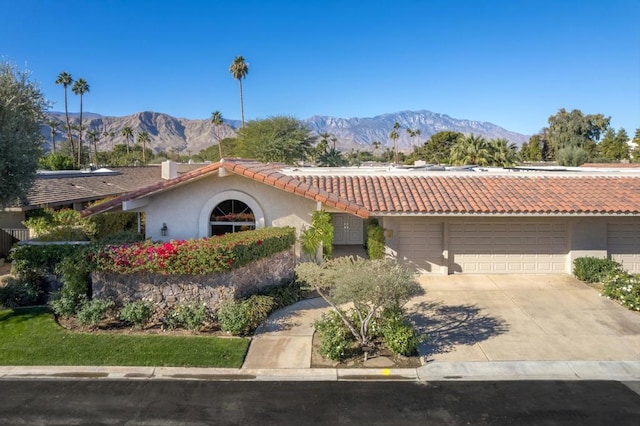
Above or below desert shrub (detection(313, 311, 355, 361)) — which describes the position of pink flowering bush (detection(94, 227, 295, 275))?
above

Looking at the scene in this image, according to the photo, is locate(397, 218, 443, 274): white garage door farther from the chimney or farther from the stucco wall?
the chimney

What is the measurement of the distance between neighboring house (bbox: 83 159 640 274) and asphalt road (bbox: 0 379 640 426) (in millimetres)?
7640

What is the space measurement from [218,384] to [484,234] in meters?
12.6

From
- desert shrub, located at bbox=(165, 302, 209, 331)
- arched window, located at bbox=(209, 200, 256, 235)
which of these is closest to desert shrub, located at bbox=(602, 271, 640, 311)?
arched window, located at bbox=(209, 200, 256, 235)

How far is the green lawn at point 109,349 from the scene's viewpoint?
1081 centimetres

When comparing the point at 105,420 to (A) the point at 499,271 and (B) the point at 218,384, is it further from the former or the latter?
(A) the point at 499,271

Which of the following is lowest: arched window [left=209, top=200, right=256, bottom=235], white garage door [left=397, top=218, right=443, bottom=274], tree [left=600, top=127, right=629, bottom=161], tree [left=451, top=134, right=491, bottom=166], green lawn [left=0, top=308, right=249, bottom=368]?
green lawn [left=0, top=308, right=249, bottom=368]

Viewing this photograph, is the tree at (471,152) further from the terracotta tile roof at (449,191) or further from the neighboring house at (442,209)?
the terracotta tile roof at (449,191)

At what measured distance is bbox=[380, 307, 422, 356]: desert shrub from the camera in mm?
11031

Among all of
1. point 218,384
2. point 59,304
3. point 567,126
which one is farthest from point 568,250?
point 567,126

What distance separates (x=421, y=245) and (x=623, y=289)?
682cm

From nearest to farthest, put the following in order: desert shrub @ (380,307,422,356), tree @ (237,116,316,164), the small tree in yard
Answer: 1. the small tree in yard
2. desert shrub @ (380,307,422,356)
3. tree @ (237,116,316,164)

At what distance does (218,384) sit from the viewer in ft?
32.6

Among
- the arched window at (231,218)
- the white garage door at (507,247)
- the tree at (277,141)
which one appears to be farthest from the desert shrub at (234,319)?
the tree at (277,141)
